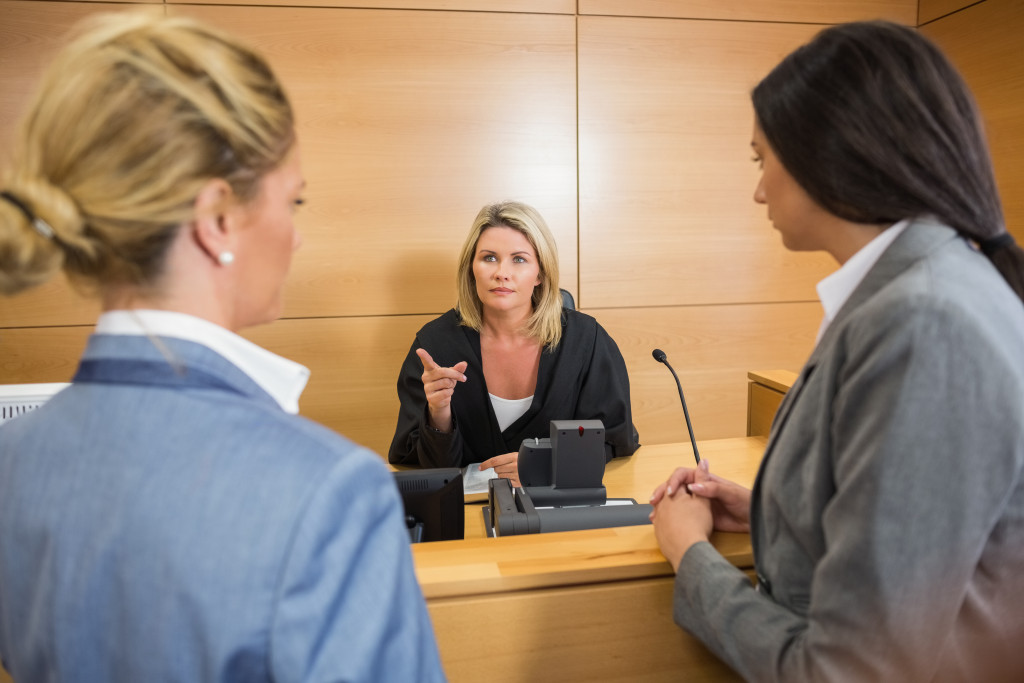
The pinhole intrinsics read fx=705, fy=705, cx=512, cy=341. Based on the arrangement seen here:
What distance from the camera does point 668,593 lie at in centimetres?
104

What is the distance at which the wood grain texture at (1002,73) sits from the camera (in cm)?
294

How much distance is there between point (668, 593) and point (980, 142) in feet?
2.33

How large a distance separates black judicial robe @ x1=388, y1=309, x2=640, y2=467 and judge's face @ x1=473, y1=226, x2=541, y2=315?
162 mm

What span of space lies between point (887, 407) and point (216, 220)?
0.67 metres

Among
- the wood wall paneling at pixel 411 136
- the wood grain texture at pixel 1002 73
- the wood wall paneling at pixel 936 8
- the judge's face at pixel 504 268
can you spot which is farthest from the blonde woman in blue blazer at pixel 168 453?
the wood wall paneling at pixel 936 8

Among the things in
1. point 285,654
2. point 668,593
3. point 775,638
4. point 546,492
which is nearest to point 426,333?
point 546,492

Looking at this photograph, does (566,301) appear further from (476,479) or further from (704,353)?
(704,353)

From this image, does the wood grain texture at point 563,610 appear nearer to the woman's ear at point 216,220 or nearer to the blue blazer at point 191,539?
the blue blazer at point 191,539

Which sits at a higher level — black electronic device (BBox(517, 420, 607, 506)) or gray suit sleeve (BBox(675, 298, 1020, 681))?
gray suit sleeve (BBox(675, 298, 1020, 681))

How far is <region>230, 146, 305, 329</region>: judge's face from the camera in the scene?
2.22 feet

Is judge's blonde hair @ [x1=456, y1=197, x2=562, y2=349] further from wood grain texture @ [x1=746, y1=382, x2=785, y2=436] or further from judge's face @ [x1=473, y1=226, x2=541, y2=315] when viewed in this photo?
wood grain texture @ [x1=746, y1=382, x2=785, y2=436]

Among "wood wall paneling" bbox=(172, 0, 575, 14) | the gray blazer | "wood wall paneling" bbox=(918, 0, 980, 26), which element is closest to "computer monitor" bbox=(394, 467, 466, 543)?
the gray blazer

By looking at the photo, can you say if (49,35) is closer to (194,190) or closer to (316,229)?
(316,229)

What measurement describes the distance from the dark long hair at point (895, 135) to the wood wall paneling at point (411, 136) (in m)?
2.36
